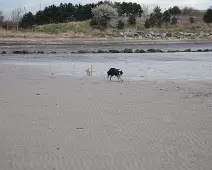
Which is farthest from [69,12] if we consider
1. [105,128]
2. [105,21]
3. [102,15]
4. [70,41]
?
[105,128]

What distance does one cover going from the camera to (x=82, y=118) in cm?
967

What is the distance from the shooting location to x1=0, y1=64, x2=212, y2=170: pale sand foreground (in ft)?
21.9

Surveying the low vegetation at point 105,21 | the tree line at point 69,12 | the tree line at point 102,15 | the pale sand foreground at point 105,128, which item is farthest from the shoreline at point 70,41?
the pale sand foreground at point 105,128

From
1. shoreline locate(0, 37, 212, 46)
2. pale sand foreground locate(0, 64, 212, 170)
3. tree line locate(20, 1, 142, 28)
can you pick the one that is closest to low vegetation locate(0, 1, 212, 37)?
tree line locate(20, 1, 142, 28)

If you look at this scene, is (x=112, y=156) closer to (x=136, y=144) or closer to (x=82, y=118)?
(x=136, y=144)

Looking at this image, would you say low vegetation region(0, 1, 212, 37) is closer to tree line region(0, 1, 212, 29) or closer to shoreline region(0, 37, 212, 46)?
tree line region(0, 1, 212, 29)

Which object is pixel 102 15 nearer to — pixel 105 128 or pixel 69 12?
pixel 69 12

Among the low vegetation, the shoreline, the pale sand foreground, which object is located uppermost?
the low vegetation

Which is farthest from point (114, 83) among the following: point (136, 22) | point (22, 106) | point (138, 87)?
point (136, 22)

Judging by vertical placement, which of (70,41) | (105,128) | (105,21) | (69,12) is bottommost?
(70,41)

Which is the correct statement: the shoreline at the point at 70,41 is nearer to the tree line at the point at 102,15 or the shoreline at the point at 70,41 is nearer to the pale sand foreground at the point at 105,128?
the tree line at the point at 102,15

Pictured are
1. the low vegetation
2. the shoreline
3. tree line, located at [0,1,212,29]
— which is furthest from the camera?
tree line, located at [0,1,212,29]

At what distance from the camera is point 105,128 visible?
8.73 meters

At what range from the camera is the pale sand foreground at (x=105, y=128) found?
668cm
